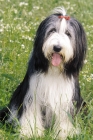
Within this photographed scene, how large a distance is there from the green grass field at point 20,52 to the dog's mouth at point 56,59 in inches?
22.6

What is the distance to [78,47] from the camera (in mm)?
5301

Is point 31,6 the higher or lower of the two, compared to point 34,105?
higher

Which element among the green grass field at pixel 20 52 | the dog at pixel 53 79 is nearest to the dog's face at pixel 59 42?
the dog at pixel 53 79

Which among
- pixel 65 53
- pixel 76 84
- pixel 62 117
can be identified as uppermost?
pixel 65 53

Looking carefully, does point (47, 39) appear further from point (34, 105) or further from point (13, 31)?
point (13, 31)

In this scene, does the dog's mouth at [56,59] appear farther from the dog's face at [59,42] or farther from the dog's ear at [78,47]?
the dog's ear at [78,47]

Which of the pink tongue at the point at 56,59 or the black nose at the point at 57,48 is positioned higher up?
the black nose at the point at 57,48

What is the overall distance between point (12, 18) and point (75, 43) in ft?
15.4

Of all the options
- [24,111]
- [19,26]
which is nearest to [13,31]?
[19,26]

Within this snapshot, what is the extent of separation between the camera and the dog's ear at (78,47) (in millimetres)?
5293

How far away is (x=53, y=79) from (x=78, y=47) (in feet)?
1.57

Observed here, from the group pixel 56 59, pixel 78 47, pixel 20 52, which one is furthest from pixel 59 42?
pixel 20 52

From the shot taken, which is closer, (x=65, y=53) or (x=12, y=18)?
(x=65, y=53)

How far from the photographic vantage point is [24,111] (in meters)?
5.63
